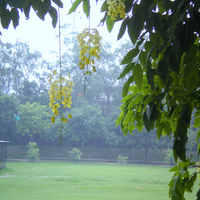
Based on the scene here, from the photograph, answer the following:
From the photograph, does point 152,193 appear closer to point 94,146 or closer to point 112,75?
point 94,146

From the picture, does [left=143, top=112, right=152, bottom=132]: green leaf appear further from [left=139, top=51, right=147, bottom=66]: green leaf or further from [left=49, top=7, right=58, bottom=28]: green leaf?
[left=49, top=7, right=58, bottom=28]: green leaf

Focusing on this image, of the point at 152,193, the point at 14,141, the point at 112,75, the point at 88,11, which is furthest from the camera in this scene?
the point at 112,75

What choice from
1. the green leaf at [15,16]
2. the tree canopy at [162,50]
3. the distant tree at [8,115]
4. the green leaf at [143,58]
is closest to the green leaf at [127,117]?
the tree canopy at [162,50]

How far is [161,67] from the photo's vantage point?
697mm

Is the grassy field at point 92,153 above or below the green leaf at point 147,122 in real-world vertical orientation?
below

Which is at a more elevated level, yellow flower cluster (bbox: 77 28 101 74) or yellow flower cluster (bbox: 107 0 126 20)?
yellow flower cluster (bbox: 107 0 126 20)

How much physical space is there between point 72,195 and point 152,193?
1.97 meters

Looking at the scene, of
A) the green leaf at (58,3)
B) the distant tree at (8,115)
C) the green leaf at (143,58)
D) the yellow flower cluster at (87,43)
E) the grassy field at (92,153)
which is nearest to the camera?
the yellow flower cluster at (87,43)

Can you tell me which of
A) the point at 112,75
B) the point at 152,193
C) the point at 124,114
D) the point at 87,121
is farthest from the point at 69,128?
the point at 124,114

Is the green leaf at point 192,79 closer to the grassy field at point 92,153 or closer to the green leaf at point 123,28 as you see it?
the green leaf at point 123,28

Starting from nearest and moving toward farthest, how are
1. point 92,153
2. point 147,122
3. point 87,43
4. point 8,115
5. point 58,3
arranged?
point 87,43 < point 147,122 < point 58,3 < point 8,115 < point 92,153

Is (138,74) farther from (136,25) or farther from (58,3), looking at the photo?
(58,3)

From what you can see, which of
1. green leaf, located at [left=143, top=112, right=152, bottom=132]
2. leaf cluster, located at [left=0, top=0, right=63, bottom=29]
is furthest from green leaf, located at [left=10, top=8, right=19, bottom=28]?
green leaf, located at [left=143, top=112, right=152, bottom=132]

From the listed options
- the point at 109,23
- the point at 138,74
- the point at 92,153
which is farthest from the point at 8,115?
the point at 138,74
